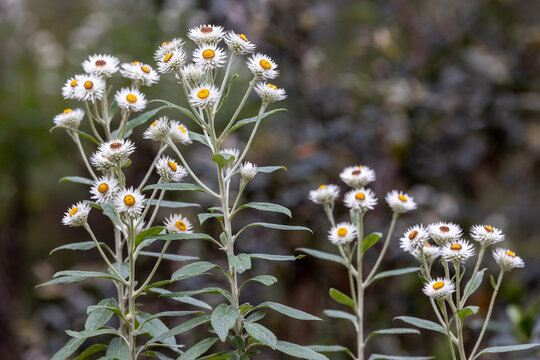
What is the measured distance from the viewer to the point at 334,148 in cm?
261

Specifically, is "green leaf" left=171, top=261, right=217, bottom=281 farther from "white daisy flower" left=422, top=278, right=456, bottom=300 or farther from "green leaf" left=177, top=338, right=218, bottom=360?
"white daisy flower" left=422, top=278, right=456, bottom=300

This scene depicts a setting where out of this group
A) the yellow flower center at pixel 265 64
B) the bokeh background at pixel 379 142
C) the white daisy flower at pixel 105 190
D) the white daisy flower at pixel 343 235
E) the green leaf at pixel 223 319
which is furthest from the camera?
the bokeh background at pixel 379 142

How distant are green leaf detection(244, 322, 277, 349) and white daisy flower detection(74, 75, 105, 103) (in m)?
0.49

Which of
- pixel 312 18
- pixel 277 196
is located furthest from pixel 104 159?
pixel 312 18

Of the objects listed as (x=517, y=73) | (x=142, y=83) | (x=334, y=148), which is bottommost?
(x=142, y=83)

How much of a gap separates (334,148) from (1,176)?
276 centimetres

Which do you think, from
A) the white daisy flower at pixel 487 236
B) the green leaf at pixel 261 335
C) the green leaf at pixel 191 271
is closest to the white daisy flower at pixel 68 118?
the green leaf at pixel 191 271

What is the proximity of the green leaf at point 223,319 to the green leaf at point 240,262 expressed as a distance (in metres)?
0.07

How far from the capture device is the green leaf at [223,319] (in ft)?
2.69

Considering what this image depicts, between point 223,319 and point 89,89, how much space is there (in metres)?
0.49

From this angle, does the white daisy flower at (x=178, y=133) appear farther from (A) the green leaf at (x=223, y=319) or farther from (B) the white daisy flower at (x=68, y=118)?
(A) the green leaf at (x=223, y=319)

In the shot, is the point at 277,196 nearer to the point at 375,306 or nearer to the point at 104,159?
the point at 375,306

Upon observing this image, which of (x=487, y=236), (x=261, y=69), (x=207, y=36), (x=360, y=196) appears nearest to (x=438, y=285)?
(x=487, y=236)

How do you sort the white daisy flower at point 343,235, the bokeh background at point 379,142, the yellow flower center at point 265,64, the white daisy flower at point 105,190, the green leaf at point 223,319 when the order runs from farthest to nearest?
1. the bokeh background at point 379,142
2. the white daisy flower at point 343,235
3. the yellow flower center at point 265,64
4. the white daisy flower at point 105,190
5. the green leaf at point 223,319
